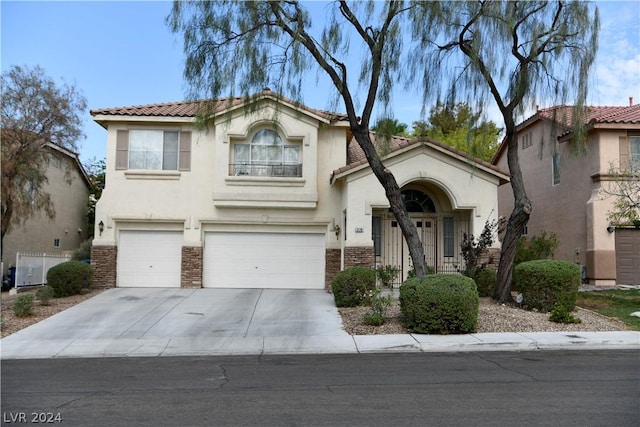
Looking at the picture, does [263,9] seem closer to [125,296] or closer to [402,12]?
[402,12]

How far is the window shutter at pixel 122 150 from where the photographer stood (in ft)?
61.1

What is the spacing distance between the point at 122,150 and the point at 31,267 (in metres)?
5.54

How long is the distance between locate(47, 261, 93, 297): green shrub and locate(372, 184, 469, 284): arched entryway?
9.47m

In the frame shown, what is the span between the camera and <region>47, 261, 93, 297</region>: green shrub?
1659 centimetres

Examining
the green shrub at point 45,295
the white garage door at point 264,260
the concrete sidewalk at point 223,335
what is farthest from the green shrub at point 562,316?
Answer: the green shrub at point 45,295

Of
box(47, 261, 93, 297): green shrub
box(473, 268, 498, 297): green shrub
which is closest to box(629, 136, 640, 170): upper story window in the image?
box(473, 268, 498, 297): green shrub

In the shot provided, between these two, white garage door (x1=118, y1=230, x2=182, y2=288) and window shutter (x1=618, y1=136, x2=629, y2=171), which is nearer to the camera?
white garage door (x1=118, y1=230, x2=182, y2=288)

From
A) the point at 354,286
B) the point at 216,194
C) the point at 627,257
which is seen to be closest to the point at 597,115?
the point at 627,257

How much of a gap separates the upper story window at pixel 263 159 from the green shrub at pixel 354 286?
545 centimetres

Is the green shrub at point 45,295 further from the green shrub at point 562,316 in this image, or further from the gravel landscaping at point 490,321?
the green shrub at point 562,316

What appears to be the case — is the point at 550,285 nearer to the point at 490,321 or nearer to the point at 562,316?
the point at 562,316

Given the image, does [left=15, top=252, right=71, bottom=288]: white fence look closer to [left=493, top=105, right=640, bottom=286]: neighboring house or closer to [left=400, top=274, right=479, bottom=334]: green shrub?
→ [left=400, top=274, right=479, bottom=334]: green shrub

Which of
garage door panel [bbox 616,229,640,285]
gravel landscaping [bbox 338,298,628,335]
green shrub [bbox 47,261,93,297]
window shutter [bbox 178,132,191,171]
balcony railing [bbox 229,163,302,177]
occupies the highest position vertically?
window shutter [bbox 178,132,191,171]

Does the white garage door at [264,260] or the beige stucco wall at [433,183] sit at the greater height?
the beige stucco wall at [433,183]
